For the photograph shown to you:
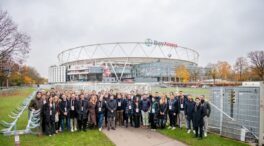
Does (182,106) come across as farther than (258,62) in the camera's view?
No

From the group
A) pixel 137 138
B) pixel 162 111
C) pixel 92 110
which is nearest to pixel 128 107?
pixel 162 111

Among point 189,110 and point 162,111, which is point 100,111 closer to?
point 162,111

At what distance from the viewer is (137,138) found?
10047 millimetres

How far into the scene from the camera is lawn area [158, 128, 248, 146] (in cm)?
918

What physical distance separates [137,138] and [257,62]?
54.3 metres

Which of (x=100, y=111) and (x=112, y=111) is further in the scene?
(x=112, y=111)

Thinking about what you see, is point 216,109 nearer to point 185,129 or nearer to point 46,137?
point 185,129

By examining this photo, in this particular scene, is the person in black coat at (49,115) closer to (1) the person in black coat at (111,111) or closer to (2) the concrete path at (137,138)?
(2) the concrete path at (137,138)

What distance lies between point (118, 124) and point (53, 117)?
3603 millimetres

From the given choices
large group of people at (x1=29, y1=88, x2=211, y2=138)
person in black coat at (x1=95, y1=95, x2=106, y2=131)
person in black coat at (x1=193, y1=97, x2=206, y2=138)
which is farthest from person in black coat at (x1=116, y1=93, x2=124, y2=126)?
person in black coat at (x1=193, y1=97, x2=206, y2=138)

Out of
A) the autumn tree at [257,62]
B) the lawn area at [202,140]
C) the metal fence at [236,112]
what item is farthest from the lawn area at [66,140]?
the autumn tree at [257,62]

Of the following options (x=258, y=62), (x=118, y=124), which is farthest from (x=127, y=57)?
(x=118, y=124)

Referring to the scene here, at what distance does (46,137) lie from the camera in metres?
10.2

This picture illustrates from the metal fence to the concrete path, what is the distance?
2.61 meters
